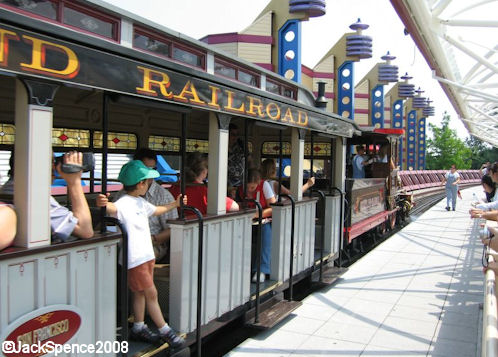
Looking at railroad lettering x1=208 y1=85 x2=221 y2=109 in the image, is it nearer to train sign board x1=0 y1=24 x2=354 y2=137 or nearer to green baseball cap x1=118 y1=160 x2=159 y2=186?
train sign board x1=0 y1=24 x2=354 y2=137

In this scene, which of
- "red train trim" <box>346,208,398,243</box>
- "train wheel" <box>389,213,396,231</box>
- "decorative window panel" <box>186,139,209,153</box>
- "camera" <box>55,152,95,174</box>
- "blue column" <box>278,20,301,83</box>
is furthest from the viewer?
"blue column" <box>278,20,301,83</box>

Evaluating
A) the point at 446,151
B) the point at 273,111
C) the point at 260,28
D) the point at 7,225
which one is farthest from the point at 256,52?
the point at 446,151

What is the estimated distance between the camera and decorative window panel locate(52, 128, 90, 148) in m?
4.89

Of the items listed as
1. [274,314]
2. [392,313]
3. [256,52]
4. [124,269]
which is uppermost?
[256,52]

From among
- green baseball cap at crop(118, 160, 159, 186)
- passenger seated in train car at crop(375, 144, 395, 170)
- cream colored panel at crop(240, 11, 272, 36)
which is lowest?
green baseball cap at crop(118, 160, 159, 186)

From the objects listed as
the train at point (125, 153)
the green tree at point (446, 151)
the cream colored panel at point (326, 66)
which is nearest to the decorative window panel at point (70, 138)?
the train at point (125, 153)

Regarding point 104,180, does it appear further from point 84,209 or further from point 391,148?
point 391,148

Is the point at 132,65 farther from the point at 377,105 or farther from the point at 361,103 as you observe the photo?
the point at 361,103

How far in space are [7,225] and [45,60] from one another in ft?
2.85

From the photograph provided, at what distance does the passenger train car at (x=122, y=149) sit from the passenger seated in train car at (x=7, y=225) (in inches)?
2.0

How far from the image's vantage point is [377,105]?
3381 centimetres

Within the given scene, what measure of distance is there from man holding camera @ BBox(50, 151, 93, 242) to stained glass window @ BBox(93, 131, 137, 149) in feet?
8.50

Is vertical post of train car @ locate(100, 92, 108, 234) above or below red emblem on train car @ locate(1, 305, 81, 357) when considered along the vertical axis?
above

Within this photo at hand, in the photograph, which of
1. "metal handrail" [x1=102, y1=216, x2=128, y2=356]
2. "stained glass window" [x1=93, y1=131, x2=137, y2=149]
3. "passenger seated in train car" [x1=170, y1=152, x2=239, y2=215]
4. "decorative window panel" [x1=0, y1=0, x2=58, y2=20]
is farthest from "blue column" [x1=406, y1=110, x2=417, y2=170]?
"decorative window panel" [x1=0, y1=0, x2=58, y2=20]
